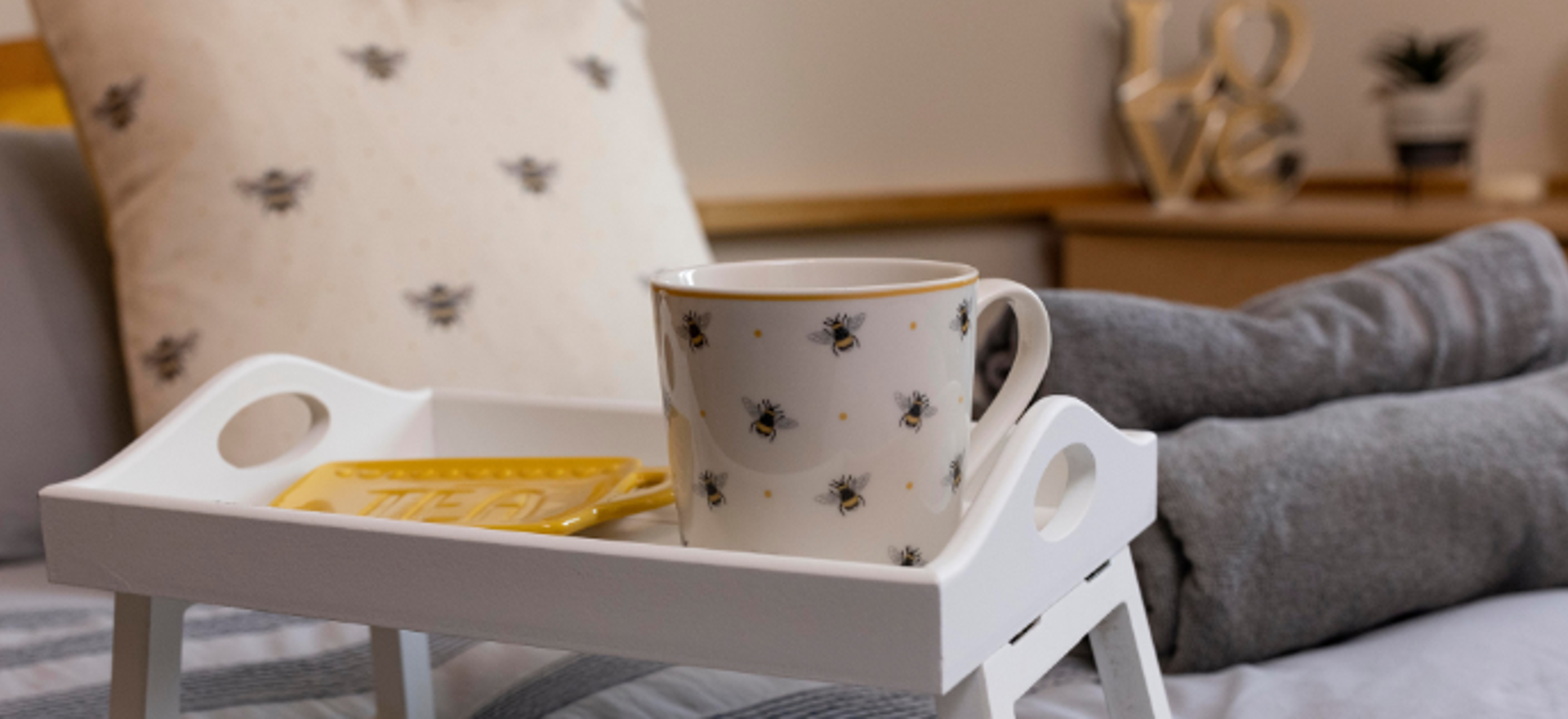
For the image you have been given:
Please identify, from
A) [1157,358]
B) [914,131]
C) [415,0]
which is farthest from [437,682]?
[914,131]

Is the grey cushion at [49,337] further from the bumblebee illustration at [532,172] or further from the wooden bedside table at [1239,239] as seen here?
the wooden bedside table at [1239,239]

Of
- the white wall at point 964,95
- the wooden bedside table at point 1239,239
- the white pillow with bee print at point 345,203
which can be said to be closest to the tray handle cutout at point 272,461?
the white pillow with bee print at point 345,203

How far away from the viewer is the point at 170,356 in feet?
2.47

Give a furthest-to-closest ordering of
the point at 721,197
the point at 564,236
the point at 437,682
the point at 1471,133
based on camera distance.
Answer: the point at 1471,133 → the point at 721,197 → the point at 564,236 → the point at 437,682

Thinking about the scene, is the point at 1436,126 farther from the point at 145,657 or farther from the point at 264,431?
the point at 145,657

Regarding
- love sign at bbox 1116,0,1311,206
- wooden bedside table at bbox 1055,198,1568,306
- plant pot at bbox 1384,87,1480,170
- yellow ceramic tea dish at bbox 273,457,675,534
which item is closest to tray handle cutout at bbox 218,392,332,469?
yellow ceramic tea dish at bbox 273,457,675,534

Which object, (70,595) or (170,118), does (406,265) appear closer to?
(170,118)

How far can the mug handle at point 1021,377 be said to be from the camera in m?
0.39

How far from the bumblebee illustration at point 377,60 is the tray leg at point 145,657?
48 cm

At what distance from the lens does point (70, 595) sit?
28.0 inches

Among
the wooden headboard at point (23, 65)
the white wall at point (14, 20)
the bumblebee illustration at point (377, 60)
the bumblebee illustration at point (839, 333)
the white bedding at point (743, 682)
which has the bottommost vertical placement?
the white bedding at point (743, 682)

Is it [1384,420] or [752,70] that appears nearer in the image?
[1384,420]

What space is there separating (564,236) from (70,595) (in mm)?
382

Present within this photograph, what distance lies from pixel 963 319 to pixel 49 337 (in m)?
0.71
